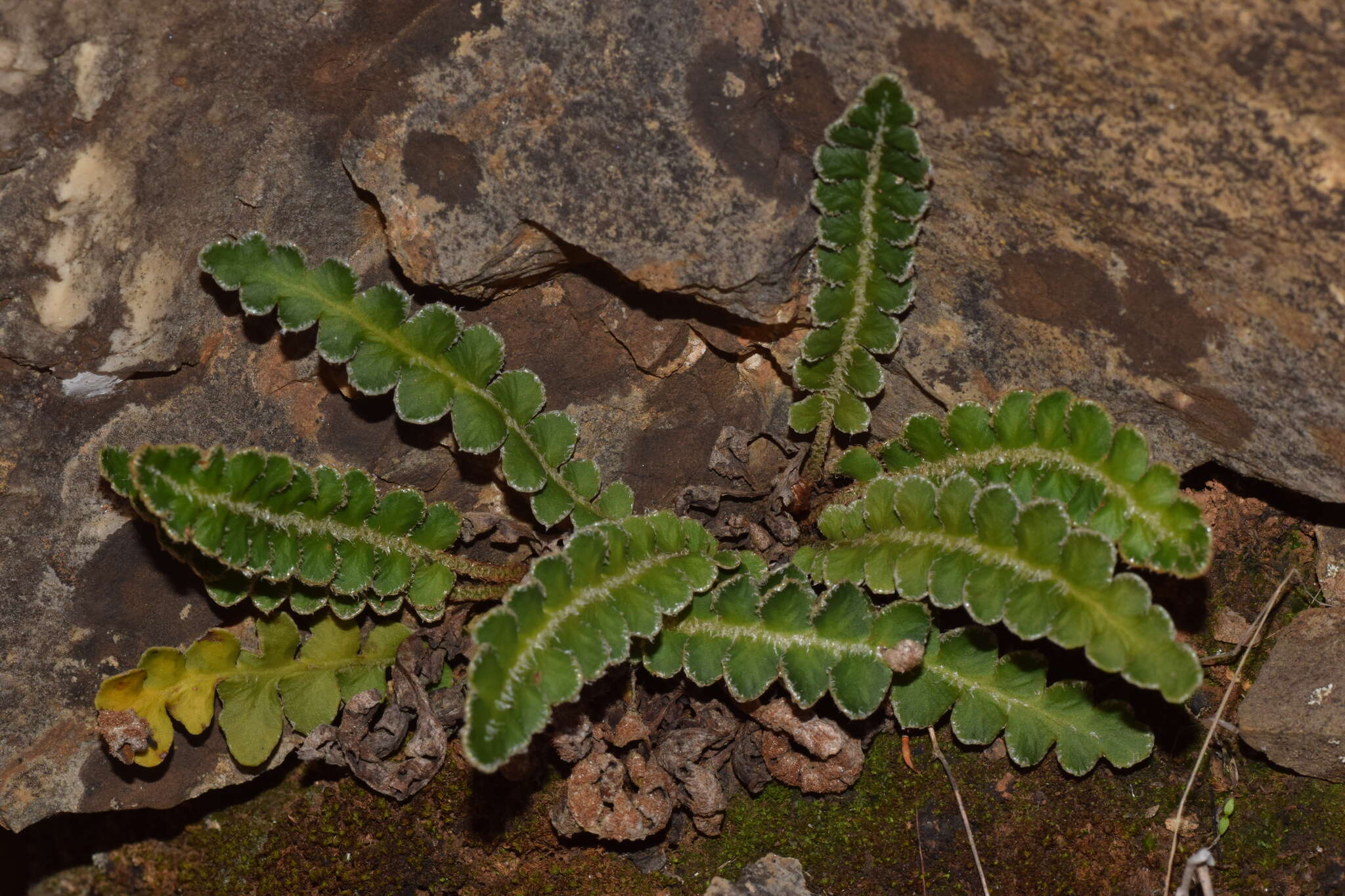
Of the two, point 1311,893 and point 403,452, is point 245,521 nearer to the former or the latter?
point 403,452

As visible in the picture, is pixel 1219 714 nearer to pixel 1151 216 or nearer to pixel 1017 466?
pixel 1017 466

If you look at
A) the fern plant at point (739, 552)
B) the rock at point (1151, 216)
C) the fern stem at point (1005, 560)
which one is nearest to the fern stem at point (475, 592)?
the fern plant at point (739, 552)

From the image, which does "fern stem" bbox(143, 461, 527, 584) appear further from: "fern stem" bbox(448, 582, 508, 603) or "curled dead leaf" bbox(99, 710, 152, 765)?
"curled dead leaf" bbox(99, 710, 152, 765)

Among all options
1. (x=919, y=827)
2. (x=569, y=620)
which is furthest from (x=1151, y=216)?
(x=919, y=827)

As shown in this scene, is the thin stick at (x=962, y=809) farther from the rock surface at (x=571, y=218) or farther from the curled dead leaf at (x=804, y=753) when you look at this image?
the rock surface at (x=571, y=218)

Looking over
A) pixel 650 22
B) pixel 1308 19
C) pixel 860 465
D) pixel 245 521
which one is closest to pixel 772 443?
pixel 860 465

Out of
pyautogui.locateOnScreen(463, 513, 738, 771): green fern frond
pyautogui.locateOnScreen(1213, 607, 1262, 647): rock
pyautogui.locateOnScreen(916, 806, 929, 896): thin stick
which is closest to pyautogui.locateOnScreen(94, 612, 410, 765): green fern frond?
pyautogui.locateOnScreen(463, 513, 738, 771): green fern frond
